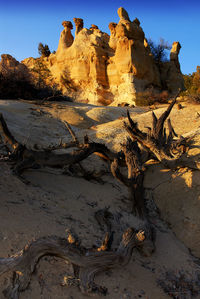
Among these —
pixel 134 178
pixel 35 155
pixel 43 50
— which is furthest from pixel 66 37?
pixel 134 178

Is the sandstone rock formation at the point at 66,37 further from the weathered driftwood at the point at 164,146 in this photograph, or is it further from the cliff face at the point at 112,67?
the weathered driftwood at the point at 164,146

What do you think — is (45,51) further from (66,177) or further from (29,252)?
(29,252)

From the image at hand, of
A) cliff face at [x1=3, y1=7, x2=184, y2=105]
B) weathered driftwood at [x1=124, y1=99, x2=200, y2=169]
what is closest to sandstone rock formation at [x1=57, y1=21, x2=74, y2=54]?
cliff face at [x1=3, y1=7, x2=184, y2=105]

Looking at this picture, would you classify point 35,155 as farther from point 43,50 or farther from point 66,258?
point 43,50

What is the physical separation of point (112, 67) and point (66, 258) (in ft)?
80.7

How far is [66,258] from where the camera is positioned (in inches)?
96.3

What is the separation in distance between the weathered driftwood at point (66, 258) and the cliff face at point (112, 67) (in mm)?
20299

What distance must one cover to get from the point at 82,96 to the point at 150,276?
80.6 ft

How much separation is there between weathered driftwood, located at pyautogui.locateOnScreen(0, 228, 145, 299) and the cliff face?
2030 cm

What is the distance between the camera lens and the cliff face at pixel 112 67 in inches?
927

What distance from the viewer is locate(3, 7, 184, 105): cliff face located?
23.5 metres

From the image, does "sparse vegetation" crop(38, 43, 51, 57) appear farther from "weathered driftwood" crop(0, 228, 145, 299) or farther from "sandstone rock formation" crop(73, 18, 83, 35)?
→ "weathered driftwood" crop(0, 228, 145, 299)

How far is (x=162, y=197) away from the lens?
5.05 metres

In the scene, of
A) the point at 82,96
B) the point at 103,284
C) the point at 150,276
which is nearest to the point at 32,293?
the point at 103,284
